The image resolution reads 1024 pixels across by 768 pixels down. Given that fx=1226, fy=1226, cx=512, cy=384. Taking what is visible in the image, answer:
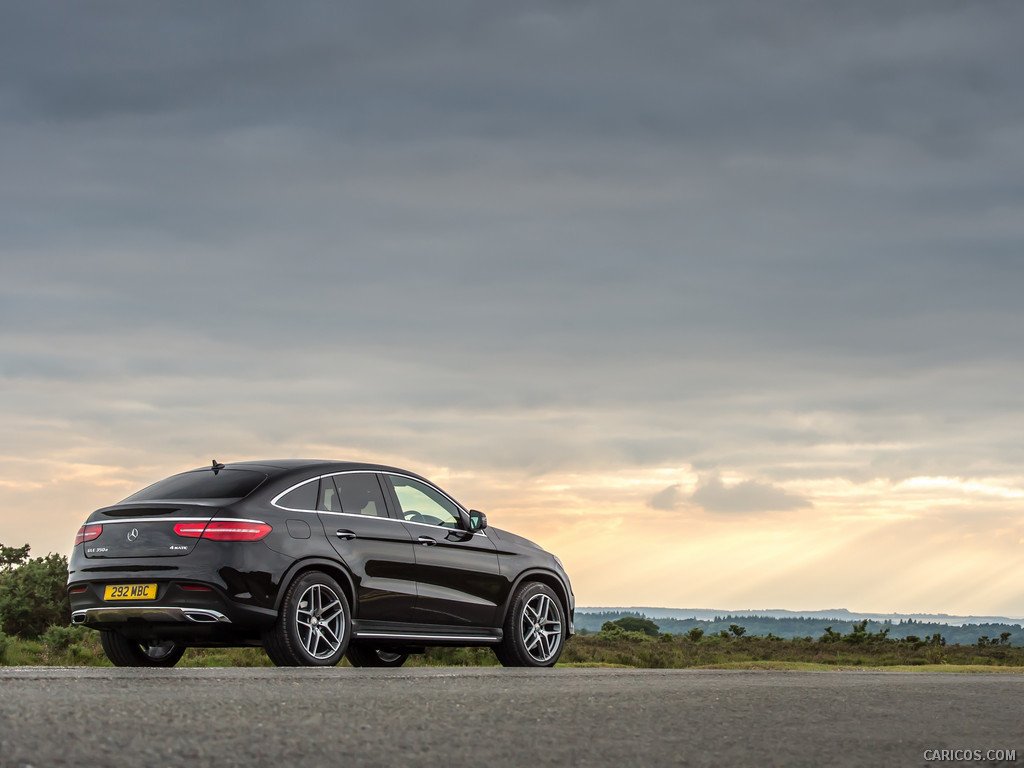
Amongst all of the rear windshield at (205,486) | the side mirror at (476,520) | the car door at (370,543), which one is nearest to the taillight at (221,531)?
the rear windshield at (205,486)

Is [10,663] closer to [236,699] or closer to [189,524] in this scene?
[189,524]

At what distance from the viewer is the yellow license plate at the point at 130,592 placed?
409 inches

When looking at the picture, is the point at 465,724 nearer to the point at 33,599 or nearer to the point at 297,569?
the point at 297,569

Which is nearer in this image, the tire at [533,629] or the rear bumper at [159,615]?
the rear bumper at [159,615]

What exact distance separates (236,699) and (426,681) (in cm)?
230

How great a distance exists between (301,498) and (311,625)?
1151 mm

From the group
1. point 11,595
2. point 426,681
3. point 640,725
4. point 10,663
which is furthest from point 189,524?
point 11,595

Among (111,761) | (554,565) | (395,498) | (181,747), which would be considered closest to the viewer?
(111,761)

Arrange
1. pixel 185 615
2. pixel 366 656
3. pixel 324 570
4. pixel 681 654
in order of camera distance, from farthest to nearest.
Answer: pixel 681 654
pixel 366 656
pixel 324 570
pixel 185 615

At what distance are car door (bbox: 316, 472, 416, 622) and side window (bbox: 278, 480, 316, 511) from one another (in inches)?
3.1

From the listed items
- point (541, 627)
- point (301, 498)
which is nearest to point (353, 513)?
point (301, 498)

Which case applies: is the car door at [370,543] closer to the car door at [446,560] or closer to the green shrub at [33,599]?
the car door at [446,560]

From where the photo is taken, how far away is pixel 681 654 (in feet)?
114

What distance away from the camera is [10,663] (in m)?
16.9
